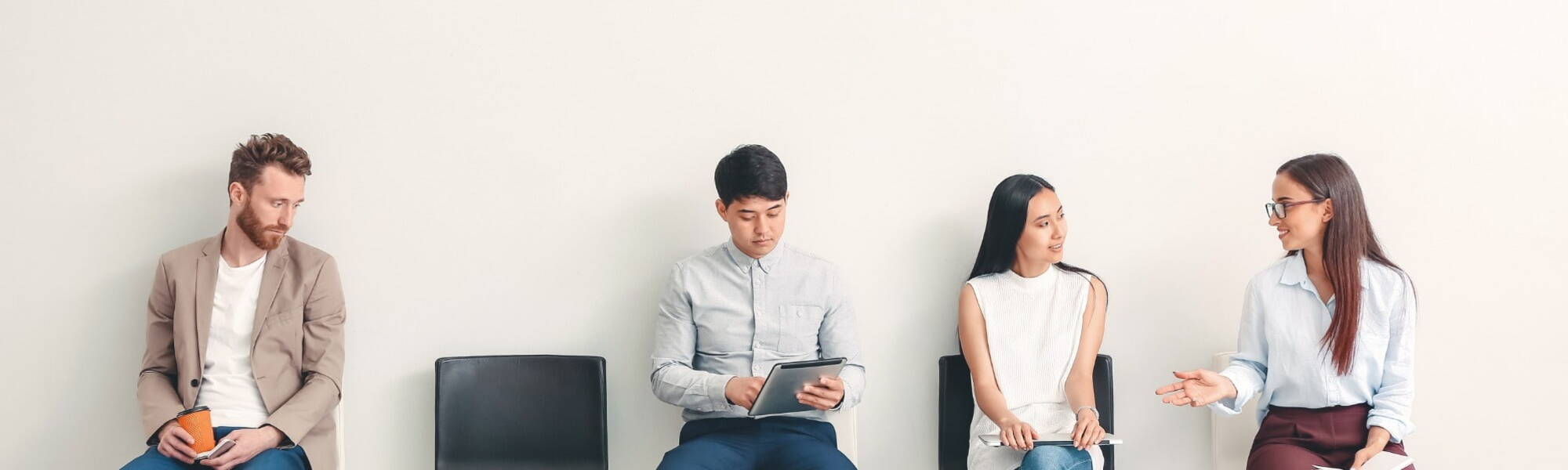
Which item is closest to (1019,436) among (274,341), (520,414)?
(520,414)

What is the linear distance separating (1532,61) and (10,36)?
15.5 ft

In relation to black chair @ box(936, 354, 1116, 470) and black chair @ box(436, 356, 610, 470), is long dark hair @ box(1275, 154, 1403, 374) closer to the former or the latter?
black chair @ box(936, 354, 1116, 470)

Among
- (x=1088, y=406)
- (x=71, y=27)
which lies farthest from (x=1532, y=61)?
(x=71, y=27)

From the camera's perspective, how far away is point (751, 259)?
2934 mm

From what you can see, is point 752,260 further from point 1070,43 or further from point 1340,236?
point 1340,236

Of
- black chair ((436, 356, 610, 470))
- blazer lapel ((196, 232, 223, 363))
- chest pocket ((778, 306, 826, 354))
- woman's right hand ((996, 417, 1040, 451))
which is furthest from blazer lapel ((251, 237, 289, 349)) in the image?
woman's right hand ((996, 417, 1040, 451))

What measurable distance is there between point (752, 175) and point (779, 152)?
46 centimetres

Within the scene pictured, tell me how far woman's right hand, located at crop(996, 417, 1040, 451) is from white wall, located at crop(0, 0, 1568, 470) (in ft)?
1.83

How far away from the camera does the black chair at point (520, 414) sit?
120 inches

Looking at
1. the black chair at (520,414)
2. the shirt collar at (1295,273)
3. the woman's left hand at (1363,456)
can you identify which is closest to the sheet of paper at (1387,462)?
the woman's left hand at (1363,456)

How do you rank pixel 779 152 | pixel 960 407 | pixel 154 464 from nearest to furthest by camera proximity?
pixel 154 464 → pixel 960 407 → pixel 779 152

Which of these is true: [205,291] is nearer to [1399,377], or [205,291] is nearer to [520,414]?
[520,414]

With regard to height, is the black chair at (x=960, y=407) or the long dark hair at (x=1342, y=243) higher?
the long dark hair at (x=1342, y=243)

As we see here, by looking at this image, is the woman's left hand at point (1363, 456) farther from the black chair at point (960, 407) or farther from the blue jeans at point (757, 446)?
the blue jeans at point (757, 446)
